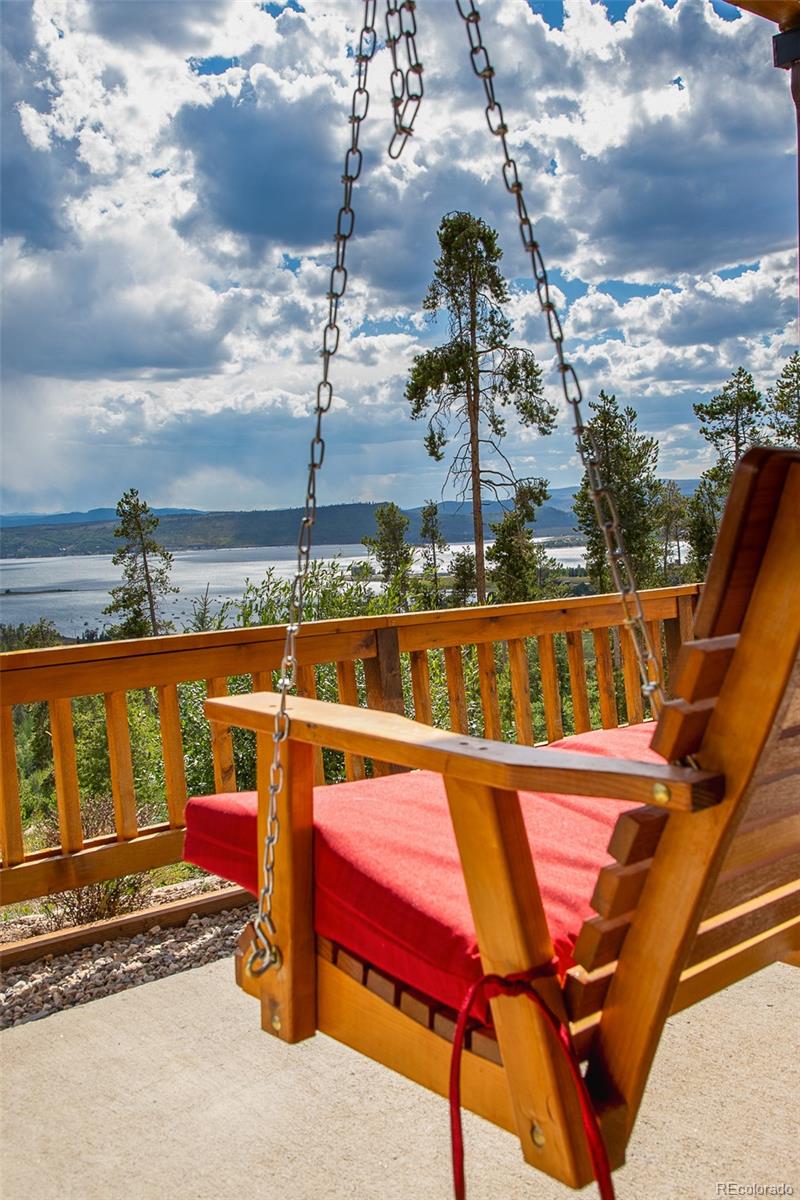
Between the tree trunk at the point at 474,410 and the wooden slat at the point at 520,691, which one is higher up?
the tree trunk at the point at 474,410

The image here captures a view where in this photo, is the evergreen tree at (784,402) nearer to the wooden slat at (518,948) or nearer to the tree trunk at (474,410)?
the tree trunk at (474,410)

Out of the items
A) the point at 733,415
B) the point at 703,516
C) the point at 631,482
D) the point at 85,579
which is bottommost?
the point at 85,579

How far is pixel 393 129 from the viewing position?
2.21 metres

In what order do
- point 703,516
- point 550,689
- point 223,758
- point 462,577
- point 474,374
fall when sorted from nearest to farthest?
point 223,758, point 550,689, point 474,374, point 462,577, point 703,516

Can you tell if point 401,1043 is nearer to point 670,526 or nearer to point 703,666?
point 703,666

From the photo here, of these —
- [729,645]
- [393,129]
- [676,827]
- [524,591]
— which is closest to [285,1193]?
[676,827]

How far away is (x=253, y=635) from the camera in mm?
3355

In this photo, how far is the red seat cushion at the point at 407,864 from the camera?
135 centimetres

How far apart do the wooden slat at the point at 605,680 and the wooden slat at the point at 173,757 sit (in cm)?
176

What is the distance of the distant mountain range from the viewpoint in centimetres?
2347

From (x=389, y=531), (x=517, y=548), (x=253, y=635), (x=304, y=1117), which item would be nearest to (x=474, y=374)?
(x=517, y=548)

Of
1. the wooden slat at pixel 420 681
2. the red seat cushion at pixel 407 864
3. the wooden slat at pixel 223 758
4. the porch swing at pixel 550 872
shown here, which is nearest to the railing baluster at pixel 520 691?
the wooden slat at pixel 420 681

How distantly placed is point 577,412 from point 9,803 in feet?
7.19

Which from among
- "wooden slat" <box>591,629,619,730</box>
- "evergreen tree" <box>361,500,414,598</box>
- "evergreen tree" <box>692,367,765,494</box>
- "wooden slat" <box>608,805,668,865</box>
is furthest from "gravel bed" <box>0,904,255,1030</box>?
"evergreen tree" <box>361,500,414,598</box>
